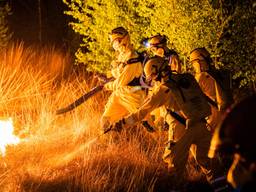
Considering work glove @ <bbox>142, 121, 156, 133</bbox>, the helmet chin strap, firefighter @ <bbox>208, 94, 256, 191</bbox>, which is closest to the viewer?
firefighter @ <bbox>208, 94, 256, 191</bbox>

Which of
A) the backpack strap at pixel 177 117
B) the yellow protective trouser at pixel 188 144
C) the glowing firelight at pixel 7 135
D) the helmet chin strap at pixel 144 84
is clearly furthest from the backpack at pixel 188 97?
the glowing firelight at pixel 7 135

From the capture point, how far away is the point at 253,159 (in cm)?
367

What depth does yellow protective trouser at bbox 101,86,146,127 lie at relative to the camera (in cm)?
829

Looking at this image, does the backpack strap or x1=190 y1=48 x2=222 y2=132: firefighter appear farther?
x1=190 y1=48 x2=222 y2=132: firefighter

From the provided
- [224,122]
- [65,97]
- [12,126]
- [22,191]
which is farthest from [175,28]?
[224,122]

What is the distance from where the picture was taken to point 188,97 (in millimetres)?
6398

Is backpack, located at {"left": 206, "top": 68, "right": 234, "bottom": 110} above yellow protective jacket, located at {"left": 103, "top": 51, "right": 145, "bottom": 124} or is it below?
below

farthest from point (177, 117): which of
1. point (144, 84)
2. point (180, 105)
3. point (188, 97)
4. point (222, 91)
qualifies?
point (144, 84)

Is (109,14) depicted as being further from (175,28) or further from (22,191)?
(22,191)

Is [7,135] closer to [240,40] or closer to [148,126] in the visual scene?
[148,126]

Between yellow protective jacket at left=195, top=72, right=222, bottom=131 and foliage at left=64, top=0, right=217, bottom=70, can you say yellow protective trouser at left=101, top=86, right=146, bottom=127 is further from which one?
foliage at left=64, top=0, right=217, bottom=70

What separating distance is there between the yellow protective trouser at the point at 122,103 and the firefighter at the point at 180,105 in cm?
162

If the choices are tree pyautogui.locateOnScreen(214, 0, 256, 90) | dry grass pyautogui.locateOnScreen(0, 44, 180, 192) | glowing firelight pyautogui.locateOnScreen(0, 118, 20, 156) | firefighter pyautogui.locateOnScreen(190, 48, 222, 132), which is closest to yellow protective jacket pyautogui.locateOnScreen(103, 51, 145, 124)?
dry grass pyautogui.locateOnScreen(0, 44, 180, 192)

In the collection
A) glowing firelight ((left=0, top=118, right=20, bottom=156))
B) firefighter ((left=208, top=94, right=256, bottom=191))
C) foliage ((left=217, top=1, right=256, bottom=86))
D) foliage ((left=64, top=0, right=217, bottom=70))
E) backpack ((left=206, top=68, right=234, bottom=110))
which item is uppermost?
foliage ((left=64, top=0, right=217, bottom=70))
